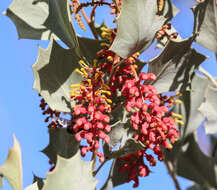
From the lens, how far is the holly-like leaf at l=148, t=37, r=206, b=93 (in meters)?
1.19

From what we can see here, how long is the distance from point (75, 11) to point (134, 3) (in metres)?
0.35

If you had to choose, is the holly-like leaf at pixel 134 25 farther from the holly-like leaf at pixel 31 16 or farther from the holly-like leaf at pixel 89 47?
the holly-like leaf at pixel 31 16

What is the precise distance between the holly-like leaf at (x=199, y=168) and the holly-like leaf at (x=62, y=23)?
1.66 feet

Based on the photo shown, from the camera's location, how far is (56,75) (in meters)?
1.19

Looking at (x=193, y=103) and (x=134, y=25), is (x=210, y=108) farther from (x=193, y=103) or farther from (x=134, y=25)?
(x=134, y=25)

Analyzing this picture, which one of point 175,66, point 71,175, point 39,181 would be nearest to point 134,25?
point 175,66

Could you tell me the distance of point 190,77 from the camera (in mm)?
1245

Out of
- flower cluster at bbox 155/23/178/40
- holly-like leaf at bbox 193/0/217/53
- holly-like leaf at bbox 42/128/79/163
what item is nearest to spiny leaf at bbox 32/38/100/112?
holly-like leaf at bbox 42/128/79/163

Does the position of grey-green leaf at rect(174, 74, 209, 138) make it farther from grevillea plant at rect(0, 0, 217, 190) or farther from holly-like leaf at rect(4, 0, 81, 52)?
holly-like leaf at rect(4, 0, 81, 52)

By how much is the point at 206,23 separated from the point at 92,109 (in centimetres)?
48

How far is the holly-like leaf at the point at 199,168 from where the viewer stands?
3.26ft

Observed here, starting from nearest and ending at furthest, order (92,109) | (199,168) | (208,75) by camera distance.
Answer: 1. (199,168)
2. (92,109)
3. (208,75)

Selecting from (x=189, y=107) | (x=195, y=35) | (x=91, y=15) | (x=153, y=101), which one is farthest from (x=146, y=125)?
(x=91, y=15)

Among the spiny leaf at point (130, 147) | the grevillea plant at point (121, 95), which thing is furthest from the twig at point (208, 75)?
the spiny leaf at point (130, 147)
